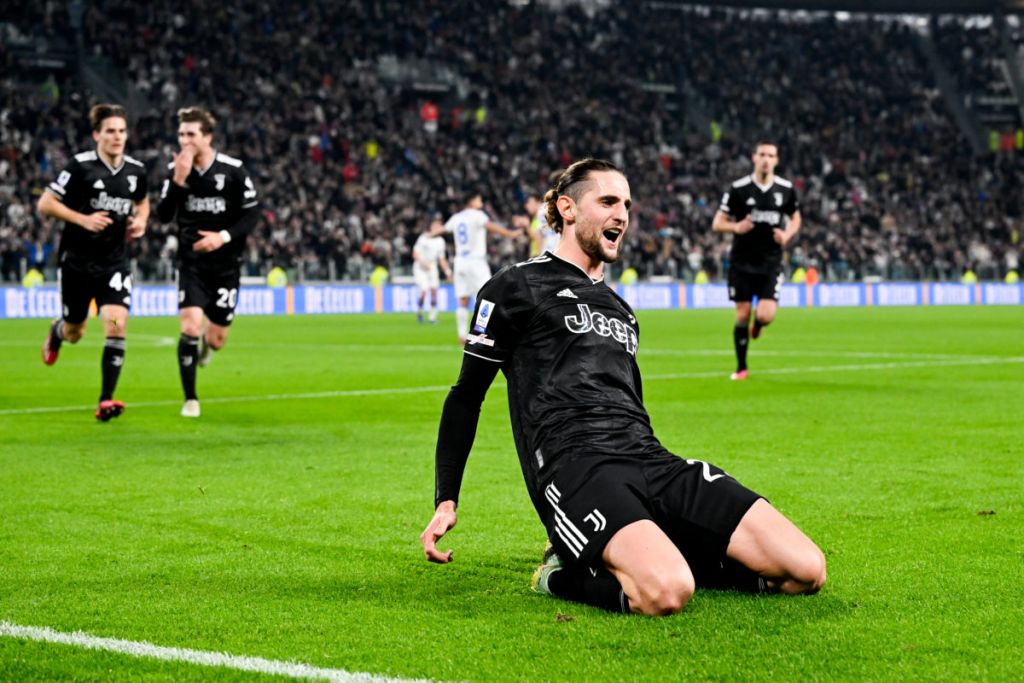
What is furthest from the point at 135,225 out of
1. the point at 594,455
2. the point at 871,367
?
the point at 871,367

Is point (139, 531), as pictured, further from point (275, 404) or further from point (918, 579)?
point (275, 404)

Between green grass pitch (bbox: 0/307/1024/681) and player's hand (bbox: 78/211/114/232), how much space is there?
1.50m

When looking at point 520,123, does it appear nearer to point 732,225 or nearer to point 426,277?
point 426,277

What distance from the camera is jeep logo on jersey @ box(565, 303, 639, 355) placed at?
508cm

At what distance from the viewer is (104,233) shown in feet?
36.6

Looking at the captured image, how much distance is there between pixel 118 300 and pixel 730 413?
4.93 meters

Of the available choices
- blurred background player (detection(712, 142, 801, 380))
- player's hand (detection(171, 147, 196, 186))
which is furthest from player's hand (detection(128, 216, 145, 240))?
blurred background player (detection(712, 142, 801, 380))

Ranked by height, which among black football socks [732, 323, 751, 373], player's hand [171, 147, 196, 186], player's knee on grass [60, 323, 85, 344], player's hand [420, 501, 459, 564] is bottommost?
player's hand [420, 501, 459, 564]

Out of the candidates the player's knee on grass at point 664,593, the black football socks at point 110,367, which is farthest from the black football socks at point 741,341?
the player's knee on grass at point 664,593

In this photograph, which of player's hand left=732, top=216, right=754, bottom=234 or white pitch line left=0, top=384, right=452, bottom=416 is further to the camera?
player's hand left=732, top=216, right=754, bottom=234

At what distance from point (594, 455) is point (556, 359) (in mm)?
405

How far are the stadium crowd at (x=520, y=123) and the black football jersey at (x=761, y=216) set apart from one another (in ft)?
74.1

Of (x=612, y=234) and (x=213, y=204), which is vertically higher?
(x=213, y=204)

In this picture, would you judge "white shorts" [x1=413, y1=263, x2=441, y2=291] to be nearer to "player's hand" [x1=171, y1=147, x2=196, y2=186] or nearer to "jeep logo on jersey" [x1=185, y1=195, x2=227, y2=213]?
"jeep logo on jersey" [x1=185, y1=195, x2=227, y2=213]
